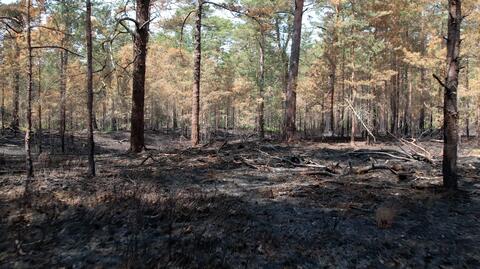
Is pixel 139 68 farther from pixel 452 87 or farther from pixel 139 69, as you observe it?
pixel 452 87

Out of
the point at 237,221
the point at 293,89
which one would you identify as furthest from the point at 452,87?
the point at 293,89

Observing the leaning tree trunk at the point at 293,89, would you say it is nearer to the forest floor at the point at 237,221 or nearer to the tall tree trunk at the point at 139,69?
the tall tree trunk at the point at 139,69

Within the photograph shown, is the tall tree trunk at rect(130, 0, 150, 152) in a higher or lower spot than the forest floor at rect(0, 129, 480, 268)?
higher

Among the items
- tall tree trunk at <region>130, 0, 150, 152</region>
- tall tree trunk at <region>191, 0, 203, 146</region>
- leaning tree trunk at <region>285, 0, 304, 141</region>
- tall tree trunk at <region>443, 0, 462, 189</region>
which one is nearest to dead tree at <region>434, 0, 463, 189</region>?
tall tree trunk at <region>443, 0, 462, 189</region>

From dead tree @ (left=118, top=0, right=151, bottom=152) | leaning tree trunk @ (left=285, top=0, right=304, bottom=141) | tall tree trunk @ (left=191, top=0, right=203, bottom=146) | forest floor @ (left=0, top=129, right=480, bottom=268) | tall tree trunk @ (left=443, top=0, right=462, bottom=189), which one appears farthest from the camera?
leaning tree trunk @ (left=285, top=0, right=304, bottom=141)

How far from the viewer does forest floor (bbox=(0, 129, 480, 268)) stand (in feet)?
13.7

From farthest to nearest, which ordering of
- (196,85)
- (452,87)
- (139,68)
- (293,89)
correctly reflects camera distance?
(293,89) < (196,85) < (139,68) < (452,87)

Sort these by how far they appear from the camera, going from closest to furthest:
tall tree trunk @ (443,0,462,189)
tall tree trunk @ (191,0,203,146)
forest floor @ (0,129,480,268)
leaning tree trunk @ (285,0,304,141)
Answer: forest floor @ (0,129,480,268), tall tree trunk @ (443,0,462,189), tall tree trunk @ (191,0,203,146), leaning tree trunk @ (285,0,304,141)

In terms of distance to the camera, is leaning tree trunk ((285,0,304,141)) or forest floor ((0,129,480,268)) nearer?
forest floor ((0,129,480,268))

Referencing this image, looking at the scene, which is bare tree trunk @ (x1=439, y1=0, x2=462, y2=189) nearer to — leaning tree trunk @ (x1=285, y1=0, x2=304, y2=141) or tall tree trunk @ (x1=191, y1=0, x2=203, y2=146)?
tall tree trunk @ (x1=191, y1=0, x2=203, y2=146)

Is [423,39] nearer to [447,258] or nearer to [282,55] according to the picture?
[282,55]

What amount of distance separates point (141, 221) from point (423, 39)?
107ft

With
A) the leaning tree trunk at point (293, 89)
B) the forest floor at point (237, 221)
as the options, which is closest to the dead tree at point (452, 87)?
the forest floor at point (237, 221)

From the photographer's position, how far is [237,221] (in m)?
5.24
